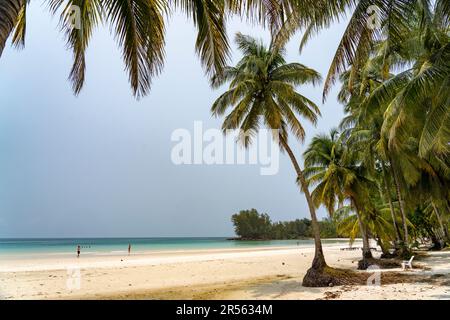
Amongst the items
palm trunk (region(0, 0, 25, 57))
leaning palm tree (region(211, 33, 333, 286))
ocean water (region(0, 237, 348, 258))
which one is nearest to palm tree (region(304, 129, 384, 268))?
leaning palm tree (region(211, 33, 333, 286))

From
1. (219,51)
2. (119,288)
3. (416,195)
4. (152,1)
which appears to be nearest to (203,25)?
(219,51)

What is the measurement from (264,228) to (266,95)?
109 m

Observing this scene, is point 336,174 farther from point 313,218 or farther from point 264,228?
point 264,228

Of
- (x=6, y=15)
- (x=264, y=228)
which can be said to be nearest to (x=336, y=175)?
(x=6, y=15)

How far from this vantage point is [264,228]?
118875 millimetres

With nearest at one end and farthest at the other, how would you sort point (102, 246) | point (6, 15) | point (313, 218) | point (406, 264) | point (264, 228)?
point (6, 15) → point (313, 218) → point (406, 264) → point (102, 246) → point (264, 228)

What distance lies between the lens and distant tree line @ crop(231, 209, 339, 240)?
388ft

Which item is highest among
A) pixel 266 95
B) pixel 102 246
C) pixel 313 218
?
pixel 266 95

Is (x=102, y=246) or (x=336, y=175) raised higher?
(x=336, y=175)

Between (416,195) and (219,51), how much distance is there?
20.3 meters

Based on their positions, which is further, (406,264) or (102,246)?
(102,246)

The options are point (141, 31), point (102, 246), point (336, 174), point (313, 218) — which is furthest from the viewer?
point (102, 246)

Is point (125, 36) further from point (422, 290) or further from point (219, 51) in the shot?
point (422, 290)

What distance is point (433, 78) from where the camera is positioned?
831cm
